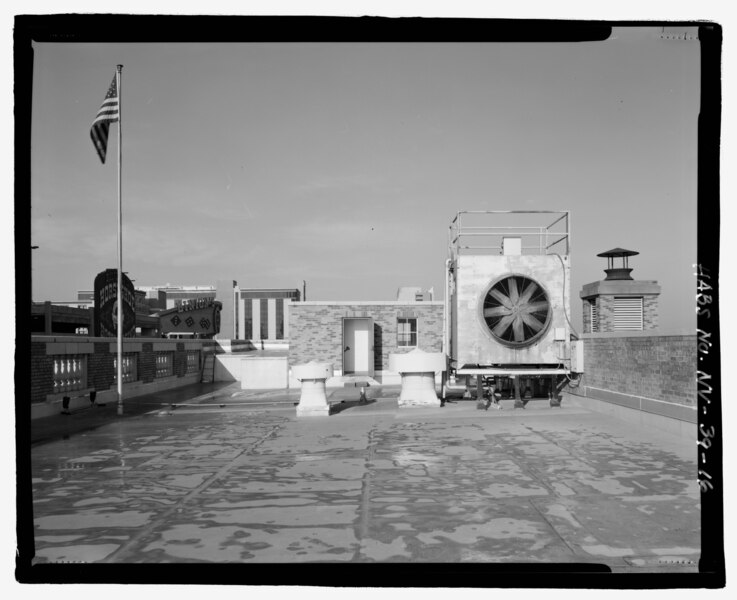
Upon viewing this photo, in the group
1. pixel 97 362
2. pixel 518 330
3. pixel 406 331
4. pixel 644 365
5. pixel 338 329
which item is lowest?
pixel 97 362

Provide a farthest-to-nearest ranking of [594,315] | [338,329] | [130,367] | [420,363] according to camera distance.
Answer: [338,329]
[130,367]
[594,315]
[420,363]

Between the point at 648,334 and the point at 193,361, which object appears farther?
the point at 193,361

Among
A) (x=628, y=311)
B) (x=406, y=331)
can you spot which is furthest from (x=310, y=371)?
(x=406, y=331)

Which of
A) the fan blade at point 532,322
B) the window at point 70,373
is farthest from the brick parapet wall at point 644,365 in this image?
the window at point 70,373

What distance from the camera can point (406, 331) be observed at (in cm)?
2517

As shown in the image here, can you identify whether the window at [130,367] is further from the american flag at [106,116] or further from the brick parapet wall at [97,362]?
the american flag at [106,116]

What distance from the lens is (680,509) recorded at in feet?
19.8

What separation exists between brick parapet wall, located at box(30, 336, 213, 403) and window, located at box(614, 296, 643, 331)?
47.8 ft

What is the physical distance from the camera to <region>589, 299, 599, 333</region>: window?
1570 cm

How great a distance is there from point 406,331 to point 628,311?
1103 cm

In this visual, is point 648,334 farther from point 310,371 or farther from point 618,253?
point 310,371

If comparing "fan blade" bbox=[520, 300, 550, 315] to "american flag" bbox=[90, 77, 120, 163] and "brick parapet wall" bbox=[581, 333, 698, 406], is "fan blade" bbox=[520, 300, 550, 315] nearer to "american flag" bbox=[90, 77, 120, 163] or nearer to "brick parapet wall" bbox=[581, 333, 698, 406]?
"brick parapet wall" bbox=[581, 333, 698, 406]

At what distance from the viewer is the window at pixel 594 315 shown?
51.5 feet

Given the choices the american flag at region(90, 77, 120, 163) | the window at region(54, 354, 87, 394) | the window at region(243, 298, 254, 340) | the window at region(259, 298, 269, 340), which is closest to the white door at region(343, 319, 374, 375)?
the window at region(54, 354, 87, 394)
